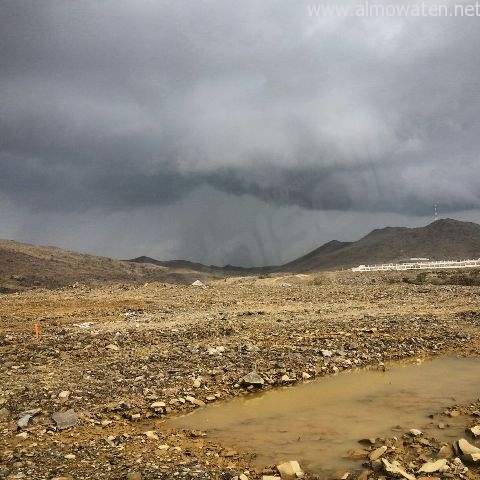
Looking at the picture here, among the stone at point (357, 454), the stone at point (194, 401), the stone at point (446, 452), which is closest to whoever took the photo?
the stone at point (446, 452)

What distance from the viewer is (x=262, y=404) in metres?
9.57

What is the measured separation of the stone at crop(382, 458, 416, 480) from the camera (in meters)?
6.09

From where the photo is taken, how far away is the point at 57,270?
201ft

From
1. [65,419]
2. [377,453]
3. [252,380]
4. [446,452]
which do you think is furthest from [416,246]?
[65,419]

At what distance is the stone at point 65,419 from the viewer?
8023mm

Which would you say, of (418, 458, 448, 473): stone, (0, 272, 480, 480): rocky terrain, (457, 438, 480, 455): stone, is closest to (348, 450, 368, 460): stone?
(0, 272, 480, 480): rocky terrain

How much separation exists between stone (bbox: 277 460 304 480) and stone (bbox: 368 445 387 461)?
1.09m

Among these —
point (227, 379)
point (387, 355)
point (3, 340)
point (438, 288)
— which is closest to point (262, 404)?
point (227, 379)

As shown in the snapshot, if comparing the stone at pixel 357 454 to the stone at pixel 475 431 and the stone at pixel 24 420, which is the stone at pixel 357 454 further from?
the stone at pixel 24 420

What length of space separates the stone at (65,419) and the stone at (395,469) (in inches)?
203

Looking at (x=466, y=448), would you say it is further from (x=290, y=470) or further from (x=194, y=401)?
(x=194, y=401)

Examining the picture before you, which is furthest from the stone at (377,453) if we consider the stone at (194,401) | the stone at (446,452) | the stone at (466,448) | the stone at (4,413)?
the stone at (4,413)

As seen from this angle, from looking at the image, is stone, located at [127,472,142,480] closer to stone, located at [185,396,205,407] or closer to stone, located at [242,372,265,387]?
stone, located at [185,396,205,407]

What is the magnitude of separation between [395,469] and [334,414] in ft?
9.22
